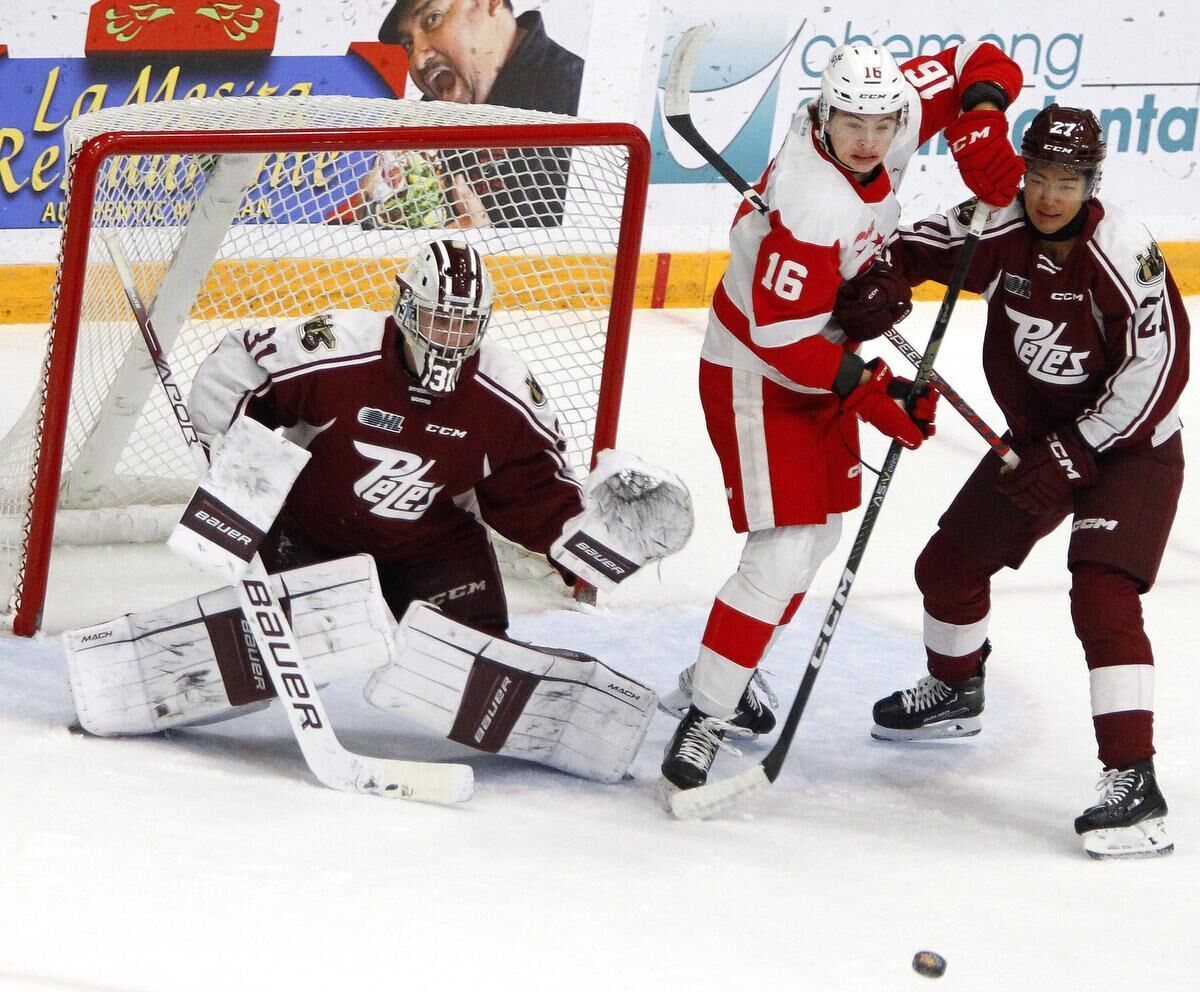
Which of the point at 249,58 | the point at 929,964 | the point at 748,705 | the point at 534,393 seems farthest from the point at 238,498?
the point at 249,58

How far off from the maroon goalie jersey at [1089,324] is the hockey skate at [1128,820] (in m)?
0.50

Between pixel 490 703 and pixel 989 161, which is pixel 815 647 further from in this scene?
pixel 989 161

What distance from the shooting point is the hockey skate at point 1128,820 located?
106 inches

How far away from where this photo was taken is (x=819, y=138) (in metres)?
2.72

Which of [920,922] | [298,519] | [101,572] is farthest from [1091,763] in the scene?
[101,572]

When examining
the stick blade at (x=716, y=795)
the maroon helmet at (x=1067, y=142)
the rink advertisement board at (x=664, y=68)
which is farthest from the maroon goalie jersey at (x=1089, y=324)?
the rink advertisement board at (x=664, y=68)

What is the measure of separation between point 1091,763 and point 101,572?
6.46 feet

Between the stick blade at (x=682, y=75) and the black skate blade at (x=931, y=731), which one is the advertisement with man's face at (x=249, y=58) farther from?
the black skate blade at (x=931, y=731)

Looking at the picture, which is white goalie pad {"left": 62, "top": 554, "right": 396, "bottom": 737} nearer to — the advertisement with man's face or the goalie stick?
the goalie stick

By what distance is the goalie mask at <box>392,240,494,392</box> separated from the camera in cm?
265

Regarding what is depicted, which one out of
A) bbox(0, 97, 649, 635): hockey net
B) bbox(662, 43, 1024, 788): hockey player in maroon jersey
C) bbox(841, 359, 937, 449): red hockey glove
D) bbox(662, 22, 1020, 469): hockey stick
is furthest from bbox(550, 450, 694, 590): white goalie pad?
bbox(0, 97, 649, 635): hockey net

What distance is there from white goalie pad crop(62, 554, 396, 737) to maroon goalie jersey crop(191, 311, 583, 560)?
0.18 m

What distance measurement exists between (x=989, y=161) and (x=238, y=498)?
121 centimetres

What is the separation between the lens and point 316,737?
2680 millimetres
